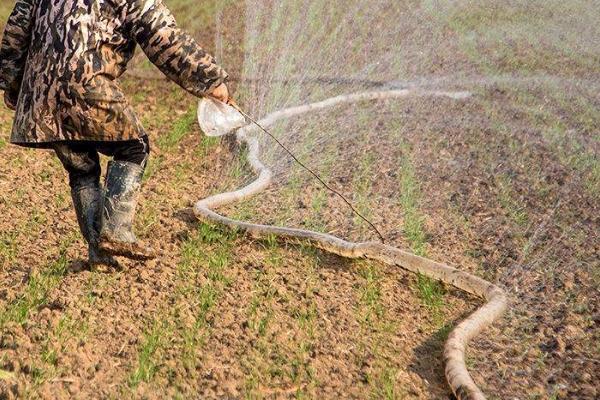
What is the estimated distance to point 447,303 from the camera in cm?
482

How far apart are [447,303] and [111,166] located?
1.62 meters

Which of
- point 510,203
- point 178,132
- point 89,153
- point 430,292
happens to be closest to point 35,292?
point 89,153

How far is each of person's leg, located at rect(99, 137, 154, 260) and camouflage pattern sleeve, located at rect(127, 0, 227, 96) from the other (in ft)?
1.10

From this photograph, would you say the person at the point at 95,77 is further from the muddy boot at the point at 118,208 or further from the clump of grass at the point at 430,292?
the clump of grass at the point at 430,292

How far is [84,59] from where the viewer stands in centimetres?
429

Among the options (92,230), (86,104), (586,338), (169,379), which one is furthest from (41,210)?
(586,338)

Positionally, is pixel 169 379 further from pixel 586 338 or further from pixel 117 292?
pixel 586 338

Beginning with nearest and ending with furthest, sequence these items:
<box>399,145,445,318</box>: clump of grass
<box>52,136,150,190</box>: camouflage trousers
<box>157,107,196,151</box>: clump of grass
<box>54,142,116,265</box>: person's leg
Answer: <box>52,136,150,190</box>: camouflage trousers, <box>54,142,116,265</box>: person's leg, <box>399,145,445,318</box>: clump of grass, <box>157,107,196,151</box>: clump of grass

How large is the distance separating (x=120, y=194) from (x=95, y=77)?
21.5 inches

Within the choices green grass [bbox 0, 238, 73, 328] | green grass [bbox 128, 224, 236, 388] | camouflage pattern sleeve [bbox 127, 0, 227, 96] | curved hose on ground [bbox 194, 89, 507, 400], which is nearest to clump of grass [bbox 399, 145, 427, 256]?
curved hose on ground [bbox 194, 89, 507, 400]

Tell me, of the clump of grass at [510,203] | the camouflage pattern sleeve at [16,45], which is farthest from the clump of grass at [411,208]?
the camouflage pattern sleeve at [16,45]

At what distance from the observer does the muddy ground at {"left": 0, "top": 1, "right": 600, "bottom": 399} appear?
3924 mm

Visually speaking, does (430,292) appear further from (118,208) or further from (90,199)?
(90,199)

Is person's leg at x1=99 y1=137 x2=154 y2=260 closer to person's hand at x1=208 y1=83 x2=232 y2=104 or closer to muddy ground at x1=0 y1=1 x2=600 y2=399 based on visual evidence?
muddy ground at x1=0 y1=1 x2=600 y2=399
